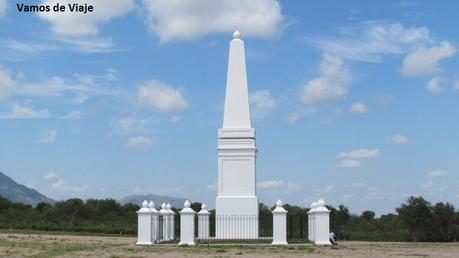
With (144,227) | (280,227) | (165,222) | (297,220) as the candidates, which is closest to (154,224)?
(144,227)

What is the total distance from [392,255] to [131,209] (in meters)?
45.9

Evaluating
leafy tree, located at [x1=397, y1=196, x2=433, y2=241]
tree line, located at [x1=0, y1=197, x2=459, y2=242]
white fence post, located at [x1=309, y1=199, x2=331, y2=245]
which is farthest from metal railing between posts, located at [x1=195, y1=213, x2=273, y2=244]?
leafy tree, located at [x1=397, y1=196, x2=433, y2=241]

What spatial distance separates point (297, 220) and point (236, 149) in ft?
27.1

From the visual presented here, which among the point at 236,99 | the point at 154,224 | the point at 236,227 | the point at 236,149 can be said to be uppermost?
the point at 236,99

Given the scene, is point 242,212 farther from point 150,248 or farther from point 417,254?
point 417,254

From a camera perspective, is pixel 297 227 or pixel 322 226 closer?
pixel 322 226

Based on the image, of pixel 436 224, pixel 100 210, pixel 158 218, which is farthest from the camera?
pixel 100 210

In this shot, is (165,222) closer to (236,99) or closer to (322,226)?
(236,99)

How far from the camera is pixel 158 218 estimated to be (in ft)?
107

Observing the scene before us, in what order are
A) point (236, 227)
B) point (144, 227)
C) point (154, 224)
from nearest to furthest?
point (144, 227)
point (154, 224)
point (236, 227)

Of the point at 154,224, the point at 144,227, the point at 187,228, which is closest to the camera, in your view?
the point at 187,228

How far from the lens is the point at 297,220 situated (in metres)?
41.1

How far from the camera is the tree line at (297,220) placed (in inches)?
1559

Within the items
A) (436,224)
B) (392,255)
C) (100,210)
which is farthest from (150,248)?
(100,210)
